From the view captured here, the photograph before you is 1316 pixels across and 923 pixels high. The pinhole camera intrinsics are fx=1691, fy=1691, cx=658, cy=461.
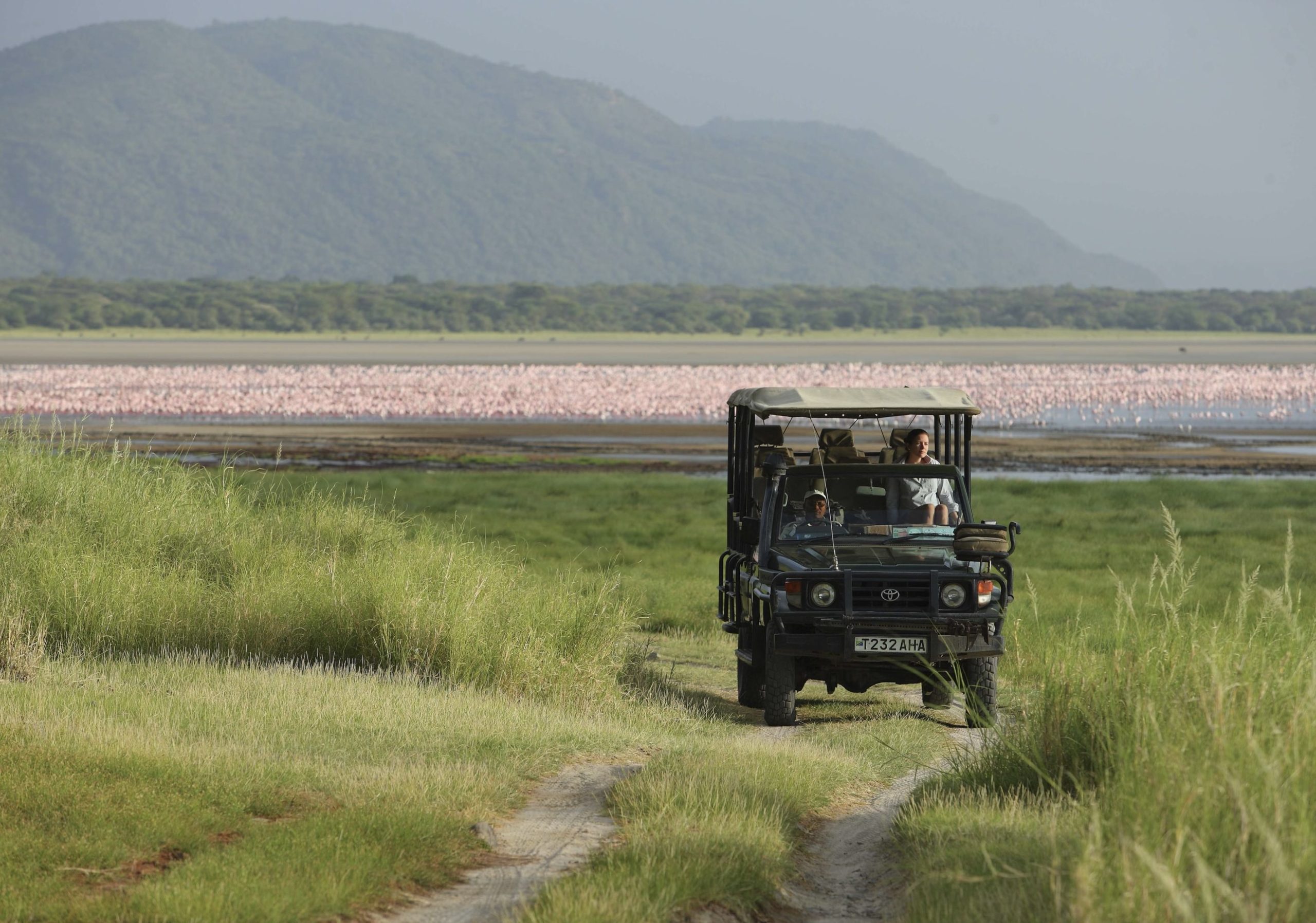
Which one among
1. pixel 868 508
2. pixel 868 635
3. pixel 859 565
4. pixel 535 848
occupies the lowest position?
pixel 535 848

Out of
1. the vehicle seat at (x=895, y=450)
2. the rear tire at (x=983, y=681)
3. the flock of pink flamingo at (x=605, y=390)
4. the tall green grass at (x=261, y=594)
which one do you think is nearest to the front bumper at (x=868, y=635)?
the rear tire at (x=983, y=681)

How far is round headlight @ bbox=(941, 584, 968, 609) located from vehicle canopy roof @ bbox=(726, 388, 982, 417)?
1.67 m

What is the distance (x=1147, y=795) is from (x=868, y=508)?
6.35 meters

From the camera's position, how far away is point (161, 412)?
54750 mm

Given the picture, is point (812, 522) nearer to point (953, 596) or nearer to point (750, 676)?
point (953, 596)

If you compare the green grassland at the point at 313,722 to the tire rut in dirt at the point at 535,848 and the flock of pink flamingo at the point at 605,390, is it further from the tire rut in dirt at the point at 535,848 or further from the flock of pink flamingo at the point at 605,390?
the flock of pink flamingo at the point at 605,390

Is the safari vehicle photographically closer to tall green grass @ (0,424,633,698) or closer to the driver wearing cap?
the driver wearing cap

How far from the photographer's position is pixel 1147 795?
6.82 metres

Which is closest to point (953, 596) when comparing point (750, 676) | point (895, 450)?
point (895, 450)

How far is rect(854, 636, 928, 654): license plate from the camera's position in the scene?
12.0 meters

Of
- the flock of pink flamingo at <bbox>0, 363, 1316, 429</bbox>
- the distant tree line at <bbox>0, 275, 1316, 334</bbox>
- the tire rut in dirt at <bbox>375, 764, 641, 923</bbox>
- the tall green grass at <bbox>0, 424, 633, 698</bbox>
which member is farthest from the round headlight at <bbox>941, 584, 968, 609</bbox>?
the distant tree line at <bbox>0, 275, 1316, 334</bbox>

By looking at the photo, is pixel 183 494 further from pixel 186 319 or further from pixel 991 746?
pixel 186 319

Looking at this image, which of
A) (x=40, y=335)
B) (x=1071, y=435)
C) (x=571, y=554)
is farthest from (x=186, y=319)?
(x=571, y=554)

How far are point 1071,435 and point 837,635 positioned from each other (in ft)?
132
